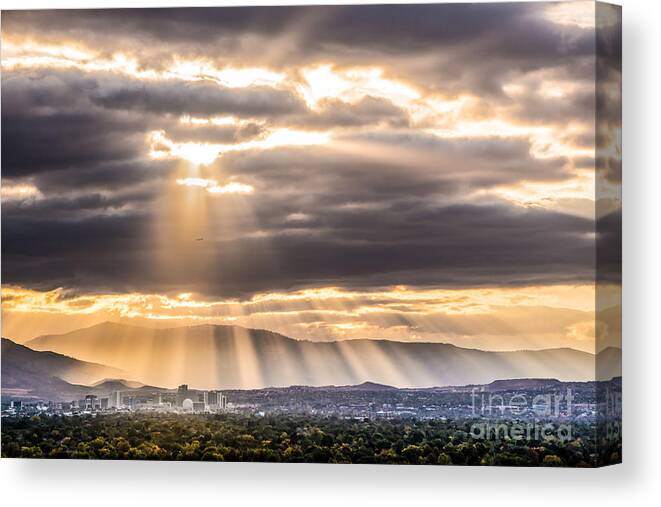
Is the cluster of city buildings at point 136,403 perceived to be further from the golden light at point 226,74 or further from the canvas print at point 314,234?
the golden light at point 226,74

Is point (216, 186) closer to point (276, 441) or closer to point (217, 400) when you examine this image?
point (217, 400)

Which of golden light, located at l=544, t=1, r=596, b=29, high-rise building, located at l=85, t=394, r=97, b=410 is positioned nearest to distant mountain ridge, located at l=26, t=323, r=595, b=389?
high-rise building, located at l=85, t=394, r=97, b=410

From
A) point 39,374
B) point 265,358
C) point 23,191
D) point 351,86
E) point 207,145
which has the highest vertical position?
point 351,86

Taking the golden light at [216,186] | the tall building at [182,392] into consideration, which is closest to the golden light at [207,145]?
the golden light at [216,186]

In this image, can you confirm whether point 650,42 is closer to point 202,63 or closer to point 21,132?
point 202,63

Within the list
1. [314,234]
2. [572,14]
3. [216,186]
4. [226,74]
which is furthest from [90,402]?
[572,14]

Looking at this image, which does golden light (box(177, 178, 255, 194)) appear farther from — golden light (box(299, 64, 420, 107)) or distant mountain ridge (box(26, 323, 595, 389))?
distant mountain ridge (box(26, 323, 595, 389))
